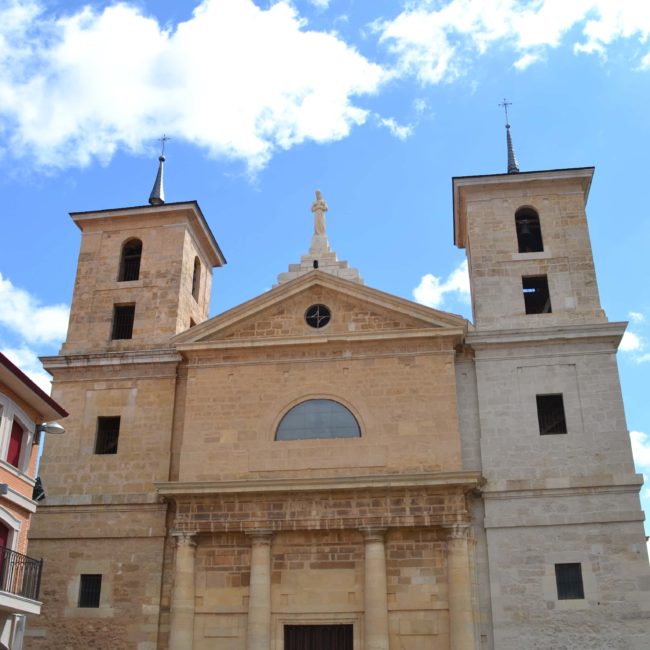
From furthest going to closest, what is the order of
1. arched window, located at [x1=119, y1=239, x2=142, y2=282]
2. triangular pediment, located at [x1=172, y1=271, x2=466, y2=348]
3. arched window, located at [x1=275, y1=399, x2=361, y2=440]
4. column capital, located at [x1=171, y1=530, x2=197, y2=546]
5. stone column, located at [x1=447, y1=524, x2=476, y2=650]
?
1. arched window, located at [x1=119, y1=239, x2=142, y2=282]
2. triangular pediment, located at [x1=172, y1=271, x2=466, y2=348]
3. arched window, located at [x1=275, y1=399, x2=361, y2=440]
4. column capital, located at [x1=171, y1=530, x2=197, y2=546]
5. stone column, located at [x1=447, y1=524, x2=476, y2=650]

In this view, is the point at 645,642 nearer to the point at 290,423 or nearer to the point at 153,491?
the point at 290,423

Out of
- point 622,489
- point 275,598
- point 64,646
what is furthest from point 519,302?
point 64,646

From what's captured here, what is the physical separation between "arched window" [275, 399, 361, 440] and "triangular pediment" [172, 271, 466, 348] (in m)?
1.80

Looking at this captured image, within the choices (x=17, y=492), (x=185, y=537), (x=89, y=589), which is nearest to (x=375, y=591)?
(x=185, y=537)

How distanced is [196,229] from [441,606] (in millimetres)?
13334

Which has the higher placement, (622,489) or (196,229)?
(196,229)

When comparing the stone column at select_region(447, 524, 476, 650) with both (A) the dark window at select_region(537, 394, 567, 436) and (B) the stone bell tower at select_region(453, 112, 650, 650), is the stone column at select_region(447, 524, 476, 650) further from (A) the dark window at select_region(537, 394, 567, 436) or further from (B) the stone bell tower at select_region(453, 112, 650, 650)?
(A) the dark window at select_region(537, 394, 567, 436)

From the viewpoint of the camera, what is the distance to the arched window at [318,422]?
69.4 feet

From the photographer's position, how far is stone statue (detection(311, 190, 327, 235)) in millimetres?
25438

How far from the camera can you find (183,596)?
65.3ft

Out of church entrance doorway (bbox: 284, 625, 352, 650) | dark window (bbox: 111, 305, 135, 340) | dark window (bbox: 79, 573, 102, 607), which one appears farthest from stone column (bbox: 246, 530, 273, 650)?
dark window (bbox: 111, 305, 135, 340)

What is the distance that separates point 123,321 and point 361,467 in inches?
339

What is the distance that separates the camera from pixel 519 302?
22.4m

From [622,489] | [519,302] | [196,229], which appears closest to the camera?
[622,489]
